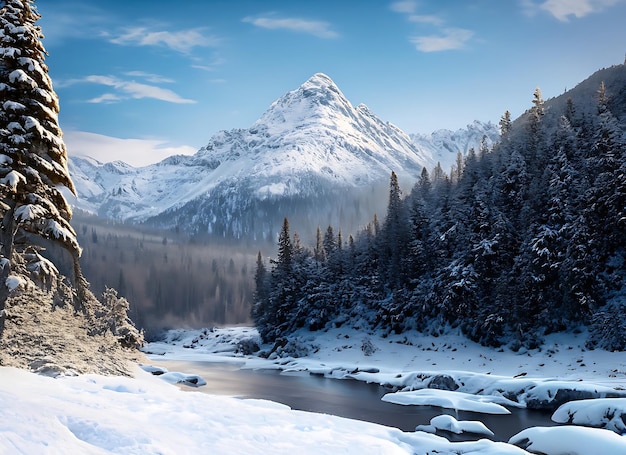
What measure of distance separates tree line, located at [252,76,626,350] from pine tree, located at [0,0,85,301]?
2057 inches

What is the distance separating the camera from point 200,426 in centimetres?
1416

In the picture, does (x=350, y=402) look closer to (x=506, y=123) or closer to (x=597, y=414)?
(x=597, y=414)

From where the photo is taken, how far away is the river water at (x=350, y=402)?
31.1m

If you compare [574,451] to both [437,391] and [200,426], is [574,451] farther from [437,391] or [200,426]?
[437,391]

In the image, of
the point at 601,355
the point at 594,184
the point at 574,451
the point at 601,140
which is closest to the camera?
the point at 574,451

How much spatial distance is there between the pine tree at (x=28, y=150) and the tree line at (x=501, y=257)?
52.2 m

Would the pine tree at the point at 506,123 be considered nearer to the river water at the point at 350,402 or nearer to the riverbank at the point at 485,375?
the riverbank at the point at 485,375

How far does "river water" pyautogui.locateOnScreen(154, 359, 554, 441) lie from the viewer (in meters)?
31.1

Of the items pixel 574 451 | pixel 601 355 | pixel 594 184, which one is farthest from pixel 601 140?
pixel 574 451

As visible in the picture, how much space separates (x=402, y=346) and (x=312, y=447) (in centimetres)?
6301

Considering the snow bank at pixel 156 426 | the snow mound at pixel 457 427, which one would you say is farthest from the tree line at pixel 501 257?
the snow bank at pixel 156 426

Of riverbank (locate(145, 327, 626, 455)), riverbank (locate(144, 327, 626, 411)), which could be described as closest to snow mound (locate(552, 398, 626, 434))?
riverbank (locate(145, 327, 626, 455))

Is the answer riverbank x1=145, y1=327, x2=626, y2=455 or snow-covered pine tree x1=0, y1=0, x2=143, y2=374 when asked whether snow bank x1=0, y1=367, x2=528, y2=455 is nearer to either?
snow-covered pine tree x1=0, y1=0, x2=143, y2=374

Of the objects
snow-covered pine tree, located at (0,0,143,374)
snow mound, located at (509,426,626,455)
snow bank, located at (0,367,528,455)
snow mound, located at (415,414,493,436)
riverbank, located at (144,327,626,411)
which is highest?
snow-covered pine tree, located at (0,0,143,374)
